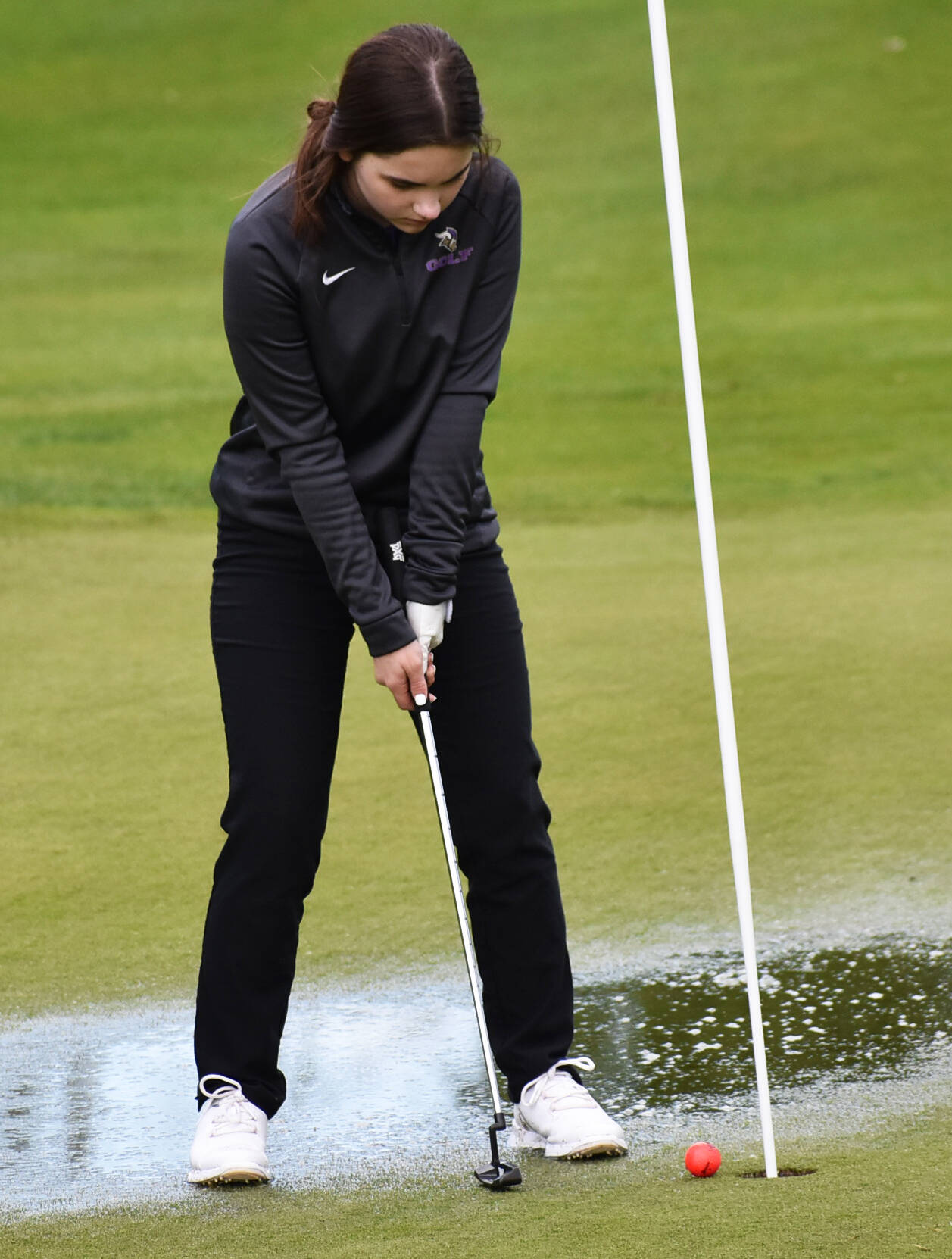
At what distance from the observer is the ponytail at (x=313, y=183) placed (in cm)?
221

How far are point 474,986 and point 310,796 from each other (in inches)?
13.0

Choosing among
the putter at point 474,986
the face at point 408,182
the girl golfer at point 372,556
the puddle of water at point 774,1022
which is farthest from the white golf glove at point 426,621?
the puddle of water at point 774,1022

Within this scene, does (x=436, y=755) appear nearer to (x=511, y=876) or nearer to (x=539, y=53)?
(x=511, y=876)

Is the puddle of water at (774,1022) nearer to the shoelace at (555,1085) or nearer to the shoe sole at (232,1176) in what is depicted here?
the shoelace at (555,1085)

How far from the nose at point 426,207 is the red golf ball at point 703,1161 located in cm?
117

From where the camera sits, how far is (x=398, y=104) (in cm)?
212

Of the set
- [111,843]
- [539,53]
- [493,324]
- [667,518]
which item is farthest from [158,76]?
[493,324]

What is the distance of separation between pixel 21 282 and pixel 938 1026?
8640mm

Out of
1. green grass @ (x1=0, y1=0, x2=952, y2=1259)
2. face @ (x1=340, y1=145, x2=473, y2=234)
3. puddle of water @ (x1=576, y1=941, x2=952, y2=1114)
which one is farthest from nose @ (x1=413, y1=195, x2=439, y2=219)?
puddle of water @ (x1=576, y1=941, x2=952, y2=1114)

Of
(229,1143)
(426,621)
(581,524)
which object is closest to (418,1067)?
(229,1143)

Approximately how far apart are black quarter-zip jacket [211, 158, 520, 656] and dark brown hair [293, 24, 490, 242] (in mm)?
45

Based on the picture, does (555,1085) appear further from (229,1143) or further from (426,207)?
(426,207)

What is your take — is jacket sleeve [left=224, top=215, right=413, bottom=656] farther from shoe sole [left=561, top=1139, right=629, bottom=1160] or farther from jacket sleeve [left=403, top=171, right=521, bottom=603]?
shoe sole [left=561, top=1139, right=629, bottom=1160]

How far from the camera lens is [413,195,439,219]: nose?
86.2 inches
